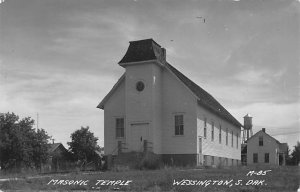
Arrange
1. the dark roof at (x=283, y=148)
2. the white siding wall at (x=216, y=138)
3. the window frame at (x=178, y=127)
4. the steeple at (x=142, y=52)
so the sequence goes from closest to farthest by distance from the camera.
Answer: the steeple at (x=142, y=52) < the window frame at (x=178, y=127) < the white siding wall at (x=216, y=138) < the dark roof at (x=283, y=148)

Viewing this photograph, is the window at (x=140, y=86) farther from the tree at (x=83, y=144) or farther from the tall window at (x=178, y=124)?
the tree at (x=83, y=144)

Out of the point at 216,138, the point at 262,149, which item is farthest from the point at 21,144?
the point at 262,149

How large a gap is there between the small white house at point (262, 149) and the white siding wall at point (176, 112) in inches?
1307

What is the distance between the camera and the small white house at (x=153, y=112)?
31.3m

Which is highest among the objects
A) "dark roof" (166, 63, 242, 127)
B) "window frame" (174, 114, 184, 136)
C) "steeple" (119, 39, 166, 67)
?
"steeple" (119, 39, 166, 67)

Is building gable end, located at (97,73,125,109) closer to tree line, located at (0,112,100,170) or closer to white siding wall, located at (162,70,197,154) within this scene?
white siding wall, located at (162,70,197,154)

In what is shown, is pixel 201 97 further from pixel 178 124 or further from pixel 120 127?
pixel 120 127

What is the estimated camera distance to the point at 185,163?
32031 millimetres

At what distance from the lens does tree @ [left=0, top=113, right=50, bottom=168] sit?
31.5 metres

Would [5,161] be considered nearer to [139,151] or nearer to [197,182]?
[139,151]

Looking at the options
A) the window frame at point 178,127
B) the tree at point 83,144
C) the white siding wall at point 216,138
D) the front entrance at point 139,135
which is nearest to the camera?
the front entrance at point 139,135

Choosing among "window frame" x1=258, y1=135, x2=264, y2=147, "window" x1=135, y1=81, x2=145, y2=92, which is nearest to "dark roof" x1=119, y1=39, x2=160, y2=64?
"window" x1=135, y1=81, x2=145, y2=92

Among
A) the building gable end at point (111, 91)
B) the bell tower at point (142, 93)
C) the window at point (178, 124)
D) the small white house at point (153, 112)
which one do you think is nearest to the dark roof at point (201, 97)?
the small white house at point (153, 112)

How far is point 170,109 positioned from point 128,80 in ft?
12.2
